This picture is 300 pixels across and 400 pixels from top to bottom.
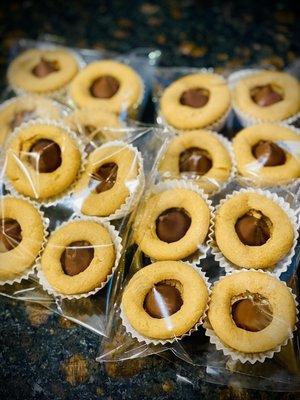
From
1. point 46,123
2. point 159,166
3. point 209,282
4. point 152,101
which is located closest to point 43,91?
point 46,123

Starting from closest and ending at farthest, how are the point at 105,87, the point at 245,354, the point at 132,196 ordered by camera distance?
the point at 245,354
the point at 132,196
the point at 105,87

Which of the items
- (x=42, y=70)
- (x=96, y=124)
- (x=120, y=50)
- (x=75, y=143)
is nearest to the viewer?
(x=75, y=143)

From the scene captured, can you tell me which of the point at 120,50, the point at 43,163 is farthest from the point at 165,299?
the point at 120,50

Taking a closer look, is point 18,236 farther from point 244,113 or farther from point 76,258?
point 244,113

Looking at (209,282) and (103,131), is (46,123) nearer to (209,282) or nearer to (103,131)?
(103,131)

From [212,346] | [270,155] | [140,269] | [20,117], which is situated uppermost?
[270,155]

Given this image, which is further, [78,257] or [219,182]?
[219,182]

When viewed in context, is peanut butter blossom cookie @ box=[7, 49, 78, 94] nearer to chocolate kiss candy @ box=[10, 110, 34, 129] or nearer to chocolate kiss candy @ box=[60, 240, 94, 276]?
chocolate kiss candy @ box=[10, 110, 34, 129]
